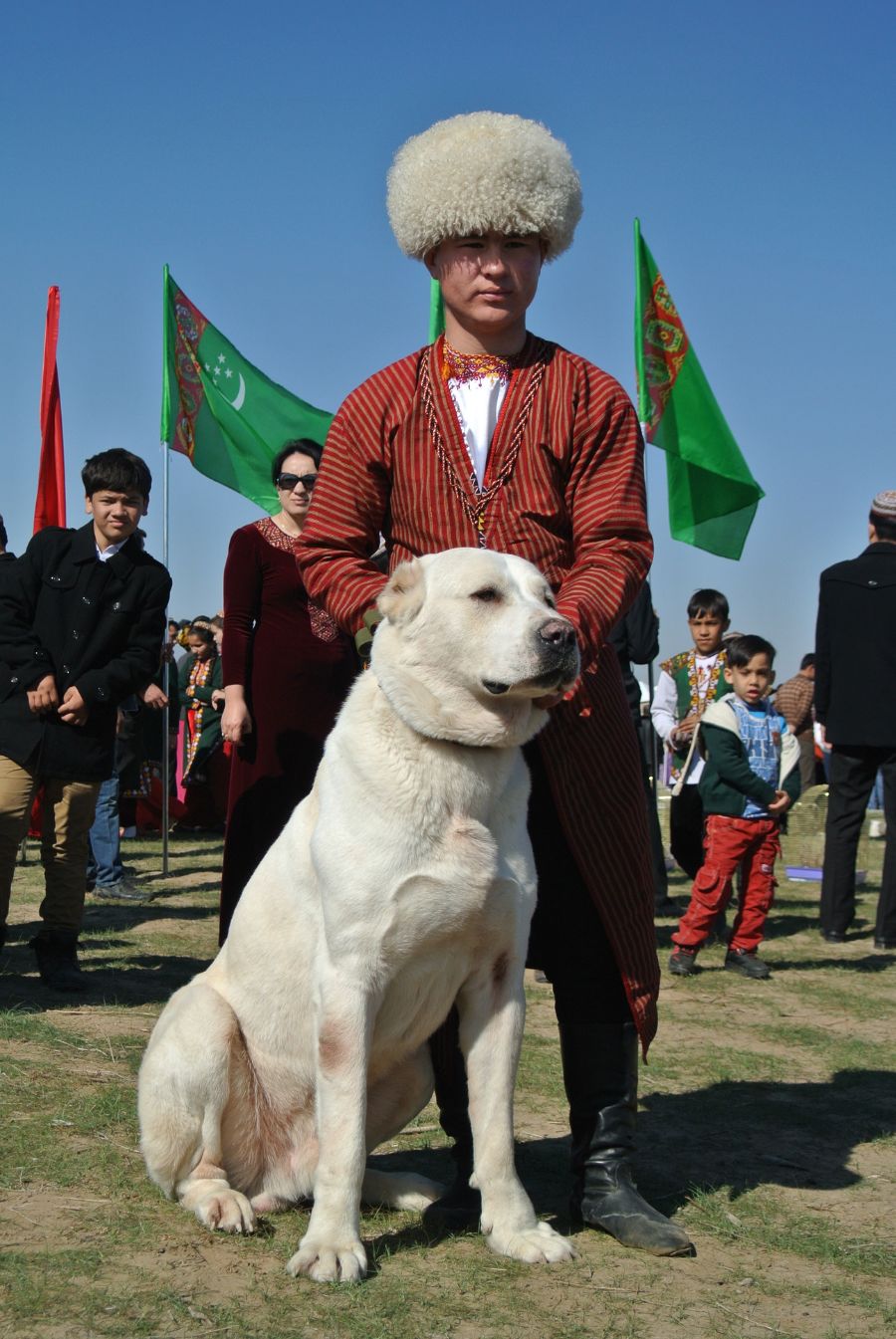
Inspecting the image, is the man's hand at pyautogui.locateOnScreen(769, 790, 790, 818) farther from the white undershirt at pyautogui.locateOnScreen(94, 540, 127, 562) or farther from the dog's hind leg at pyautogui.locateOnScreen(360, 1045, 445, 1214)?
the dog's hind leg at pyautogui.locateOnScreen(360, 1045, 445, 1214)

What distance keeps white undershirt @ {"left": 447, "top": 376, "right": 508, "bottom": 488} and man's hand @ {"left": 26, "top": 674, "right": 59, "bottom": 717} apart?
3.33 m

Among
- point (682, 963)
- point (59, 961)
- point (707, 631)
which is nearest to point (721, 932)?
point (682, 963)

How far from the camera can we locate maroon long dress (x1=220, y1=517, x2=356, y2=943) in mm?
5820

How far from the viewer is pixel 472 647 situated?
3137mm

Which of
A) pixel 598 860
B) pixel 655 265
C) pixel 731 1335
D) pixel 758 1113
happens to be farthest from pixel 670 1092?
pixel 655 265

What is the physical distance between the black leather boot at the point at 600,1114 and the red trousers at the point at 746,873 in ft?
13.2

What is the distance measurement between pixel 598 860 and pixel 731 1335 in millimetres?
1174

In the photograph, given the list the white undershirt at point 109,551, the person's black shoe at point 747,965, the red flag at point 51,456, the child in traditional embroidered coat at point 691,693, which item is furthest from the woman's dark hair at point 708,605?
the red flag at point 51,456

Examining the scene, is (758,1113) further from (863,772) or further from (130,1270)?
(863,772)

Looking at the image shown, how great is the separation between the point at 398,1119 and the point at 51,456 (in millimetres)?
9907

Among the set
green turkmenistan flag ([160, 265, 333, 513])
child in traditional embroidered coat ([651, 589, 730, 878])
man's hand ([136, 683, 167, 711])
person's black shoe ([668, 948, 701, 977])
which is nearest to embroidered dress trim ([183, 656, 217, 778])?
green turkmenistan flag ([160, 265, 333, 513])

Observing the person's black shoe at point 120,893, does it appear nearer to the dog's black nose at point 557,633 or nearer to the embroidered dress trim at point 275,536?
the embroidered dress trim at point 275,536

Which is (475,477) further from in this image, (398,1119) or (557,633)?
(398,1119)

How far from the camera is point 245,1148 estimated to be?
3553mm
